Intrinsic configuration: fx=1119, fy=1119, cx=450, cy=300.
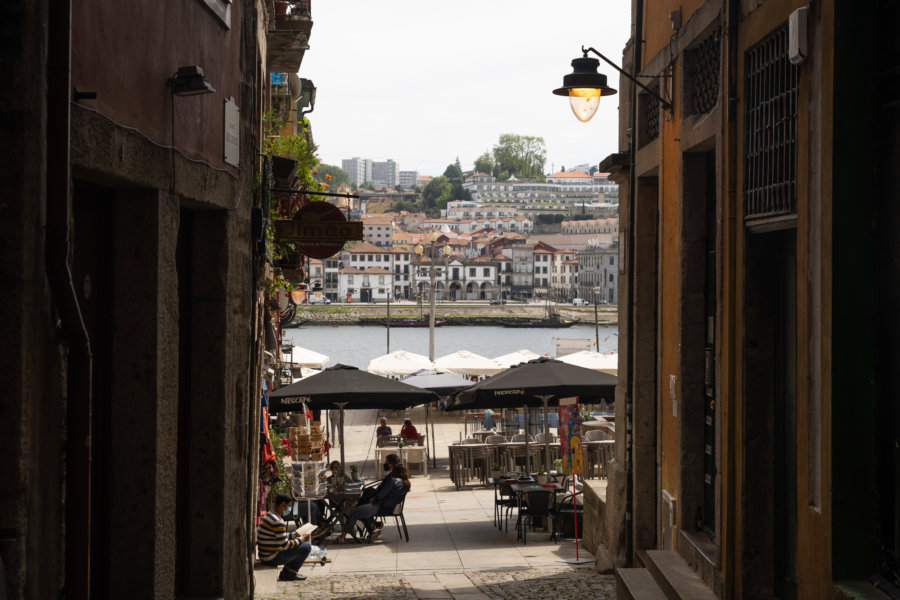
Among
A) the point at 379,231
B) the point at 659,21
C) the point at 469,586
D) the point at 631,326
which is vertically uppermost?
the point at 379,231

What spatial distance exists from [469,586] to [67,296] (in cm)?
637

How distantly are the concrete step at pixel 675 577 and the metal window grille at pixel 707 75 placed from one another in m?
2.96

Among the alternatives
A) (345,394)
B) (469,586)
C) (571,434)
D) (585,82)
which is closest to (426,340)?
(345,394)

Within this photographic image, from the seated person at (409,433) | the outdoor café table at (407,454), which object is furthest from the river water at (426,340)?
the outdoor café table at (407,454)

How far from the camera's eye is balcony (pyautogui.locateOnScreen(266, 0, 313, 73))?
38.7 feet

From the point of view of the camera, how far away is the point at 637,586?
7324 millimetres

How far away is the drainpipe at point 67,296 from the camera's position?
362 cm

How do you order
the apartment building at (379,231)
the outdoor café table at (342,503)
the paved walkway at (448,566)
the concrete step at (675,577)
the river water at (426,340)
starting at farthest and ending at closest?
the apartment building at (379,231)
the river water at (426,340)
the outdoor café table at (342,503)
the paved walkway at (448,566)
the concrete step at (675,577)

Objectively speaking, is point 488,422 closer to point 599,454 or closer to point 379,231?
point 599,454

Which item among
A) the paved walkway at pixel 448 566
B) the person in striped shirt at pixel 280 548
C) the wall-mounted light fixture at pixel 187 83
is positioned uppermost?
the wall-mounted light fixture at pixel 187 83

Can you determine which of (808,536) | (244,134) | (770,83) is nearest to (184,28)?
(244,134)

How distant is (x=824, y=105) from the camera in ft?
14.5

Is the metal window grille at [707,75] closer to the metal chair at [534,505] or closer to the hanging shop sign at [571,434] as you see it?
the hanging shop sign at [571,434]

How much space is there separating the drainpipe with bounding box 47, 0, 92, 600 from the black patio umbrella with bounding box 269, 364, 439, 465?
10.4 metres
